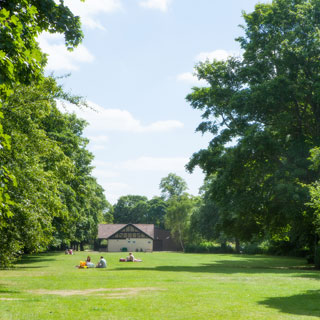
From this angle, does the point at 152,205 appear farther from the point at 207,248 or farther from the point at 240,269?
the point at 240,269

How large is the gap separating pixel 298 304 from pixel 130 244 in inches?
3553

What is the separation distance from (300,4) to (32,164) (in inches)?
1039

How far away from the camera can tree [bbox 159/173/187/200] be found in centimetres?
13888

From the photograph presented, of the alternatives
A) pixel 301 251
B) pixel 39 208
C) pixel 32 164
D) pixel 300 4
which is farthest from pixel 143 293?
pixel 301 251

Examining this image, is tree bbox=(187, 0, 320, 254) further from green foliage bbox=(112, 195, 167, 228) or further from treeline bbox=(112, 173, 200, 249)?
green foliage bbox=(112, 195, 167, 228)

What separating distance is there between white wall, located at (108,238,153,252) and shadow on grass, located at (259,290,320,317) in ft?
285

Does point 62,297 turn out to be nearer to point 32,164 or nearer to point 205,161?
point 32,164

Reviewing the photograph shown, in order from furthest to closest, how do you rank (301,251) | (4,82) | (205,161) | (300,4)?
(301,251) < (205,161) < (300,4) < (4,82)

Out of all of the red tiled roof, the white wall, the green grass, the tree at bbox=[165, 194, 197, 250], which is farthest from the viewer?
the red tiled roof

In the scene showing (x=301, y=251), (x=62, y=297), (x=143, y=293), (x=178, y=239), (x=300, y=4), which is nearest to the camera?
(x=62, y=297)

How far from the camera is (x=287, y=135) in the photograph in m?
35.0

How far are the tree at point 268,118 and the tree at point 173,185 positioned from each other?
101 meters

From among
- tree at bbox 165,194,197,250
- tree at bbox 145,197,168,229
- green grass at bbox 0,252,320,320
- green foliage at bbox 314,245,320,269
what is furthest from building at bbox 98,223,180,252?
green grass at bbox 0,252,320,320

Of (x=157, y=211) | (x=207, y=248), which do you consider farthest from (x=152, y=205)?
(x=207, y=248)
